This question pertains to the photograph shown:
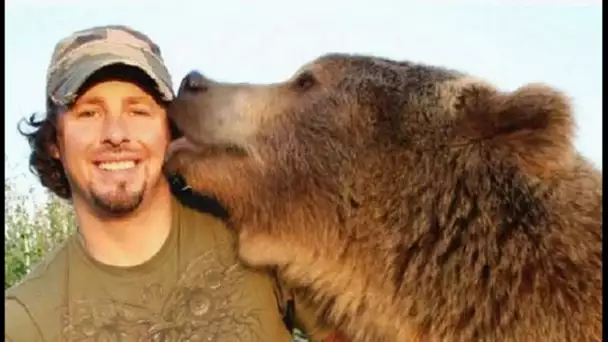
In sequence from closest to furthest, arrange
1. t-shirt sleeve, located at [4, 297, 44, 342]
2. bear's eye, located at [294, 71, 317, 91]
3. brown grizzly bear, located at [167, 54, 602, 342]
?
brown grizzly bear, located at [167, 54, 602, 342] < t-shirt sleeve, located at [4, 297, 44, 342] < bear's eye, located at [294, 71, 317, 91]

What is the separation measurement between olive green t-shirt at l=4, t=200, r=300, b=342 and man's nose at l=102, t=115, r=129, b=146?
482mm

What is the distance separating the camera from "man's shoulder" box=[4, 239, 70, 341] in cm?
395

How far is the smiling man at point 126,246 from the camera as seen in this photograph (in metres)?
4.00

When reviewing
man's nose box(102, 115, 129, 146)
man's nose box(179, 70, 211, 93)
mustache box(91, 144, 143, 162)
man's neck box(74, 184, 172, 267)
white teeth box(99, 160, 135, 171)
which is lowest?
man's neck box(74, 184, 172, 267)

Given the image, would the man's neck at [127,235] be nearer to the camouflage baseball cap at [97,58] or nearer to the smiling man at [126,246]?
the smiling man at [126,246]

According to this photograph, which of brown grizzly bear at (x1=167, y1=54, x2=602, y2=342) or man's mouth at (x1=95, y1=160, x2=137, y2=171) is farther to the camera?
man's mouth at (x1=95, y1=160, x2=137, y2=171)

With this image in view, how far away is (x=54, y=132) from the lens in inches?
178

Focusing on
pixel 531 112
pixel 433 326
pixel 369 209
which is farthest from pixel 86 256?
pixel 531 112

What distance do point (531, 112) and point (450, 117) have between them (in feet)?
1.25

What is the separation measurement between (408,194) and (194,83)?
103 centimetres

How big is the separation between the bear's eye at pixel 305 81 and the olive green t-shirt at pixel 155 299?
77 cm

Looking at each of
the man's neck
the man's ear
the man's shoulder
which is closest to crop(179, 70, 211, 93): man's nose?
the man's neck

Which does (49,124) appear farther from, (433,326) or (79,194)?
(433,326)

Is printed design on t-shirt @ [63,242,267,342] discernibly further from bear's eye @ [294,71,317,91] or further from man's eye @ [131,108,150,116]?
bear's eye @ [294,71,317,91]
